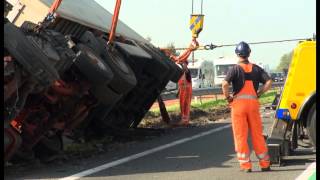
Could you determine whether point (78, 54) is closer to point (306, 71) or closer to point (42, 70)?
point (42, 70)

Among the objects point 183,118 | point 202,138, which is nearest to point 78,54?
point 202,138

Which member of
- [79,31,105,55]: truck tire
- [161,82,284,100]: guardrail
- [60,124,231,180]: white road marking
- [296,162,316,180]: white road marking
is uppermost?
[296,162,316,180]: white road marking

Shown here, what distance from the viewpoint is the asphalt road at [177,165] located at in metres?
6.80

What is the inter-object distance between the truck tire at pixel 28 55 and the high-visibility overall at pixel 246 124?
7.27 feet

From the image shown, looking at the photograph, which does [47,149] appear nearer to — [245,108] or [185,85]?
[245,108]

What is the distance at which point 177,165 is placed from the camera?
7.59 metres

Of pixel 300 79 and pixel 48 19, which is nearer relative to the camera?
pixel 300 79

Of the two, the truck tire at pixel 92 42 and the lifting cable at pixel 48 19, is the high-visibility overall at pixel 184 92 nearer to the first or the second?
the truck tire at pixel 92 42

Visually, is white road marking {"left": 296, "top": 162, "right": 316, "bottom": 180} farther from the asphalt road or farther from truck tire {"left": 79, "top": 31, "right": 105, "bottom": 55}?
truck tire {"left": 79, "top": 31, "right": 105, "bottom": 55}

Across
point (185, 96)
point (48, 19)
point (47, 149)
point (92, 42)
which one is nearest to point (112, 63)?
point (92, 42)

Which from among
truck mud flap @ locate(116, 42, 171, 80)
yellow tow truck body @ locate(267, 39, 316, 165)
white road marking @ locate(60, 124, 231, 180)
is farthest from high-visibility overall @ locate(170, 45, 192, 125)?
yellow tow truck body @ locate(267, 39, 316, 165)

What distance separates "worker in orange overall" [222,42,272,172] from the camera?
700 cm

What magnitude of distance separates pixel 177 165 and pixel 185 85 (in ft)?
20.5

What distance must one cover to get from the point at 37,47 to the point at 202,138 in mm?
4485
